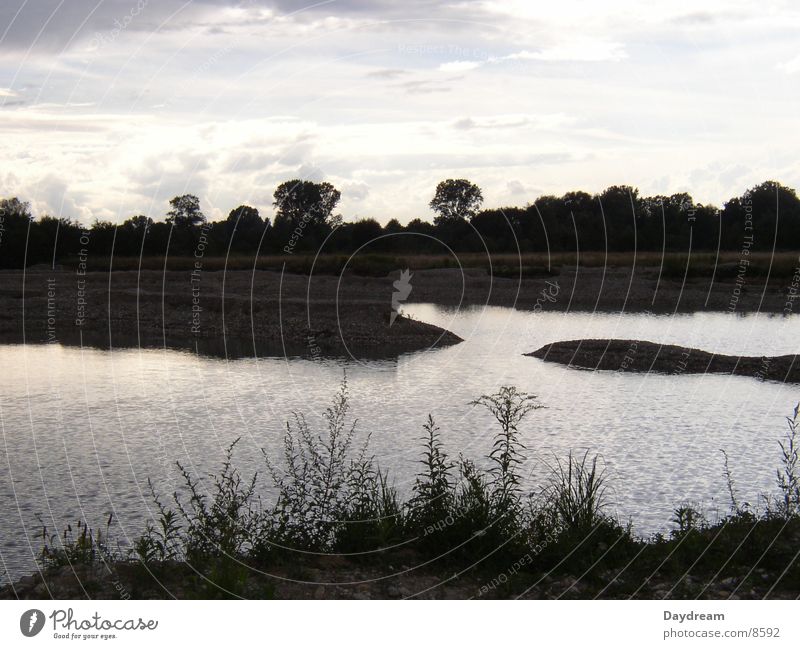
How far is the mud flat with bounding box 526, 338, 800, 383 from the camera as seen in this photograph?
89.0ft

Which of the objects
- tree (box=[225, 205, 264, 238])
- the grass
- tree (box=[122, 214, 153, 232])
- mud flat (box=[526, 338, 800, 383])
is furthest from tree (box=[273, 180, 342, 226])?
tree (box=[122, 214, 153, 232])

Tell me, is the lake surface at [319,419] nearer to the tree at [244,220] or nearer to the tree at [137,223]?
the tree at [244,220]

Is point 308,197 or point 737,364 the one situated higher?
point 308,197

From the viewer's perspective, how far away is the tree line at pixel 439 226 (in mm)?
21031

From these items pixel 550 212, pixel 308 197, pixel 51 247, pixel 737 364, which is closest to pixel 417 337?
pixel 550 212

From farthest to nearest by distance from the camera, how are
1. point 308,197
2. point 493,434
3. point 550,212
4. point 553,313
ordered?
point 553,313
point 550,212
point 308,197
point 493,434

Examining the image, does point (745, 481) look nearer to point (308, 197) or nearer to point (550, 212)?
point (308, 197)

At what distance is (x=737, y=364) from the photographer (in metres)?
27.8

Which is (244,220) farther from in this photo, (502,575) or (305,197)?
(502,575)

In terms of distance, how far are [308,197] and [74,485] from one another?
30.3ft

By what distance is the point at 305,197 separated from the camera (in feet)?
64.6

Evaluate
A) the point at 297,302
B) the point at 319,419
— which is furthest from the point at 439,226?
the point at 319,419
